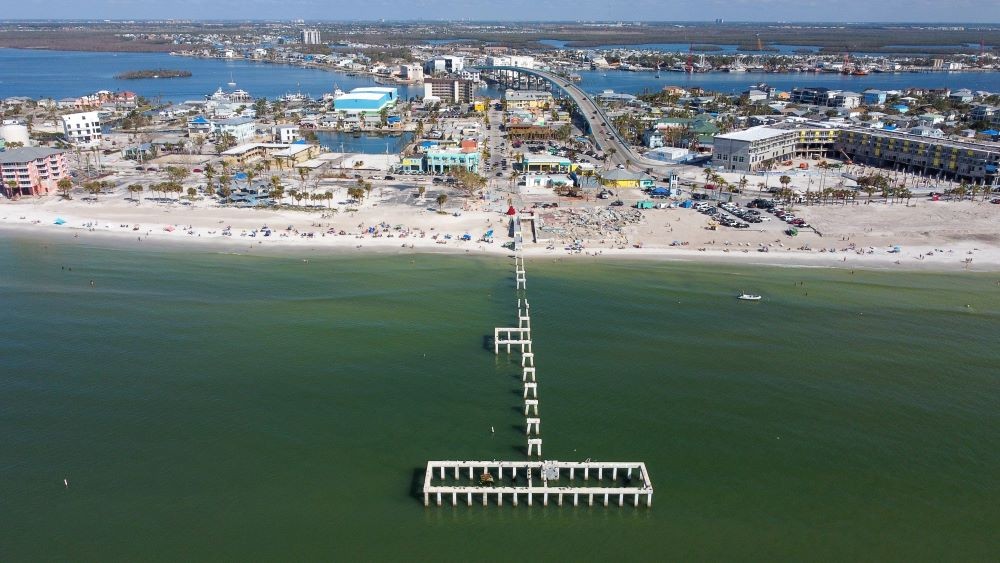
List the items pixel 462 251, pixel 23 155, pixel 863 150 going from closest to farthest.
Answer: pixel 462 251, pixel 23 155, pixel 863 150

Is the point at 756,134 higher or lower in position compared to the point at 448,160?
higher

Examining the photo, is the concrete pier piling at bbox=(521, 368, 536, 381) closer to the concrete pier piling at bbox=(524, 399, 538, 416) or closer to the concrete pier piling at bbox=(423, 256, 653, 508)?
the concrete pier piling at bbox=(524, 399, 538, 416)

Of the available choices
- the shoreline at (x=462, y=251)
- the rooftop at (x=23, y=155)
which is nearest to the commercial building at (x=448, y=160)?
the shoreline at (x=462, y=251)

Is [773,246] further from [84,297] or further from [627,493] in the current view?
[84,297]

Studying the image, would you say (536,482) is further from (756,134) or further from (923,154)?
(923,154)

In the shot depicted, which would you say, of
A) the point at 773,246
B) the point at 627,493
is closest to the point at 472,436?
the point at 627,493

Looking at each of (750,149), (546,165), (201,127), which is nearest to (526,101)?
(201,127)
